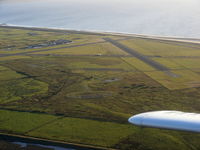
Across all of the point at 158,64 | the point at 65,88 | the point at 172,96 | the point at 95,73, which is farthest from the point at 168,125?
the point at 158,64

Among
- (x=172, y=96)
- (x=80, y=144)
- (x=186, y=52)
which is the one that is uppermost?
(x=186, y=52)

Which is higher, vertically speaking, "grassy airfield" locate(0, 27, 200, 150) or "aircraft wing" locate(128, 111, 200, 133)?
"aircraft wing" locate(128, 111, 200, 133)

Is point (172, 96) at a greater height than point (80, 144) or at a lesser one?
greater

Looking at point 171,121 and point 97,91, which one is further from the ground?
point 171,121

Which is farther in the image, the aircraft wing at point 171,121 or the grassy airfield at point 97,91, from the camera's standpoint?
the grassy airfield at point 97,91

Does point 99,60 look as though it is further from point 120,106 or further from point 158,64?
point 120,106
